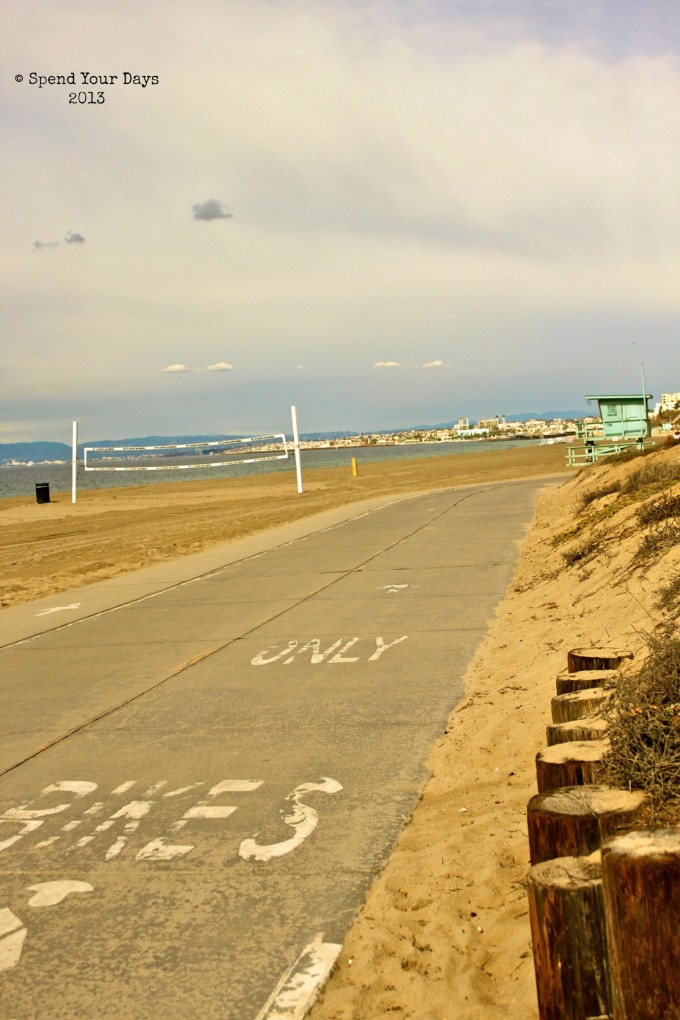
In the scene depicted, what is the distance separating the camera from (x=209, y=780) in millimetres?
5797

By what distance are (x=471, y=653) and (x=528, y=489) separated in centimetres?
2161

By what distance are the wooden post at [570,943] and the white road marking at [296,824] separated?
196 centimetres

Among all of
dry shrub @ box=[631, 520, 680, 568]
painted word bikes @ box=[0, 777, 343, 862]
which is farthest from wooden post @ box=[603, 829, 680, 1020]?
dry shrub @ box=[631, 520, 680, 568]

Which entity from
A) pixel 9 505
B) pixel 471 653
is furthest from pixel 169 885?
pixel 9 505

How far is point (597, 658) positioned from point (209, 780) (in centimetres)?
239

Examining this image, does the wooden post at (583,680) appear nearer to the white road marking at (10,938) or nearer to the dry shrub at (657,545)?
the white road marking at (10,938)

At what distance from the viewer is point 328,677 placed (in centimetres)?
814

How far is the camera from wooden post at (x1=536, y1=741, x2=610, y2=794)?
3.63 metres

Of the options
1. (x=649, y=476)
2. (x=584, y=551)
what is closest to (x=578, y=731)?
(x=584, y=551)

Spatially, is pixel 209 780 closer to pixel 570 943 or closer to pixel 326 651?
pixel 570 943

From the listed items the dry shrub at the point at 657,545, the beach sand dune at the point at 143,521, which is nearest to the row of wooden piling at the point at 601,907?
the dry shrub at the point at 657,545

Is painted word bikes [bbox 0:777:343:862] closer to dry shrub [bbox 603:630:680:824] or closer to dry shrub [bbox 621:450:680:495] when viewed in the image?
dry shrub [bbox 603:630:680:824]

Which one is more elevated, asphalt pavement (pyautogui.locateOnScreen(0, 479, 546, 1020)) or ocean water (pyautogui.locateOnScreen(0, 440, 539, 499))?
ocean water (pyautogui.locateOnScreen(0, 440, 539, 499))

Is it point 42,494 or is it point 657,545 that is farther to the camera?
point 42,494
